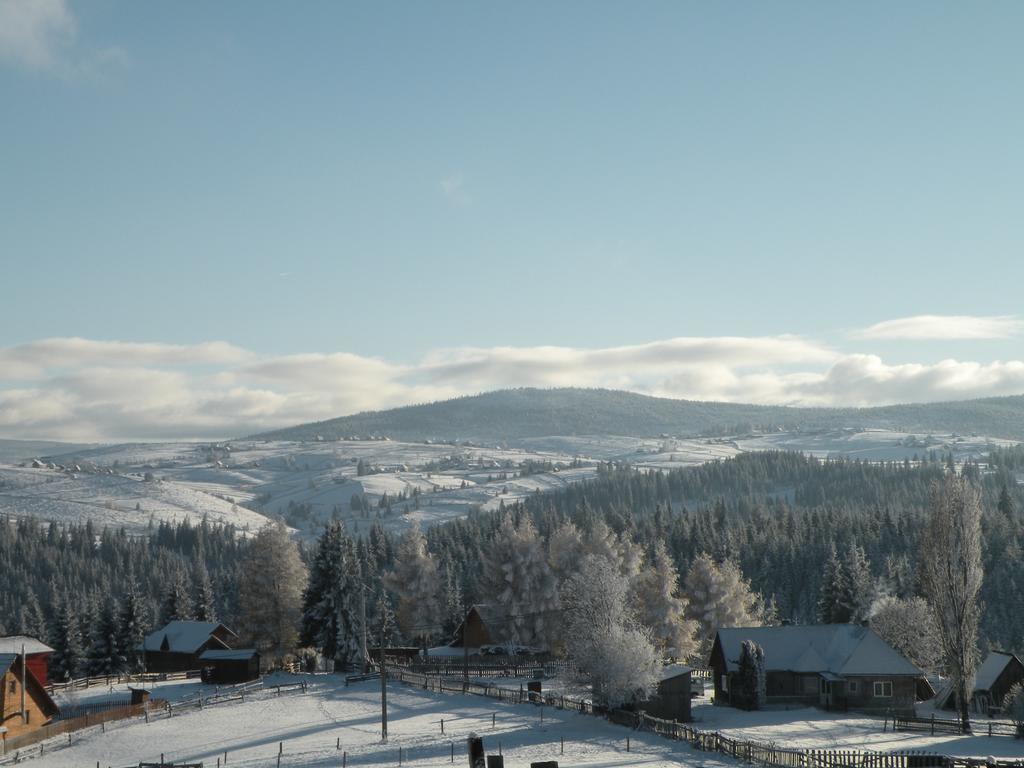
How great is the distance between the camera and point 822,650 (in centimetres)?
7319

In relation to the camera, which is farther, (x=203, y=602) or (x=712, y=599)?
(x=203, y=602)

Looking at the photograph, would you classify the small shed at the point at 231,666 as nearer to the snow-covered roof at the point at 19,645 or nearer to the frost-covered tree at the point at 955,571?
the snow-covered roof at the point at 19,645

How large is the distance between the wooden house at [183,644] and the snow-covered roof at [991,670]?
63.0m

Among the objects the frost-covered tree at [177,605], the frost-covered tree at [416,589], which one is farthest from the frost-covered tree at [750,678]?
the frost-covered tree at [177,605]

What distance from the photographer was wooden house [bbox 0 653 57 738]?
62062 millimetres

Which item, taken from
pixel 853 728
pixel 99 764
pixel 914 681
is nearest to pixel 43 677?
pixel 99 764

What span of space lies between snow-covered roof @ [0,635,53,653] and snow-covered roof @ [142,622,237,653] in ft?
75.9

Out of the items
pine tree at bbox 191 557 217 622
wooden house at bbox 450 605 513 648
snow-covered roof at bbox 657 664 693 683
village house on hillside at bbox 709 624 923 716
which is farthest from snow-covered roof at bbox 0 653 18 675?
village house on hillside at bbox 709 624 923 716

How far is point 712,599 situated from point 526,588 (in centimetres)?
1825

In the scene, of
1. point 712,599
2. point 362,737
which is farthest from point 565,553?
point 362,737

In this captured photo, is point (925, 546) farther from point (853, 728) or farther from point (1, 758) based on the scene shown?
point (1, 758)

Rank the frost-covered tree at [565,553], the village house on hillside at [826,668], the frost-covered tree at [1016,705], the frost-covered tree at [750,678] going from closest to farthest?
the frost-covered tree at [1016,705] → the village house on hillside at [826,668] → the frost-covered tree at [750,678] → the frost-covered tree at [565,553]

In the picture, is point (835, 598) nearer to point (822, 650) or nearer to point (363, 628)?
point (822, 650)

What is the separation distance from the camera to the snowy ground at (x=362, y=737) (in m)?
49.2
